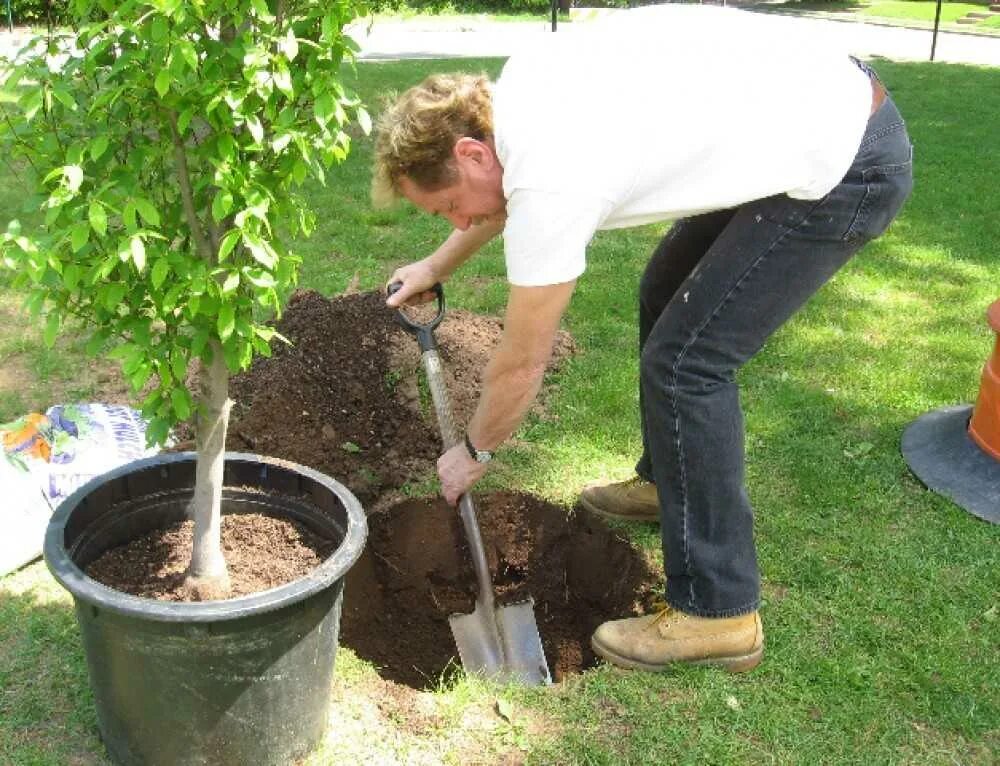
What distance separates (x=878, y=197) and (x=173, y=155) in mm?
1580

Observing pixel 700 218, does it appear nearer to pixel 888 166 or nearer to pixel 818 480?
pixel 888 166

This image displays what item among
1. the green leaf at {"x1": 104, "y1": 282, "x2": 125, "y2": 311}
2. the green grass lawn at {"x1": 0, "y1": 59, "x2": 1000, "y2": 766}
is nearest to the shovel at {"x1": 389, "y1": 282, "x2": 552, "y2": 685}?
the green grass lawn at {"x1": 0, "y1": 59, "x2": 1000, "y2": 766}

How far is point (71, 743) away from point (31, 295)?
1.15m

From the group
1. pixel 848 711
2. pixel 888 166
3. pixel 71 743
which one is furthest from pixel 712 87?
pixel 71 743

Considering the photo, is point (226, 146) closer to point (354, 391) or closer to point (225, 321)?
point (225, 321)

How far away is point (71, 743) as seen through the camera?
8.21 ft

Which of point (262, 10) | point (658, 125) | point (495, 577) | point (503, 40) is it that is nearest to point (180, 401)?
point (262, 10)

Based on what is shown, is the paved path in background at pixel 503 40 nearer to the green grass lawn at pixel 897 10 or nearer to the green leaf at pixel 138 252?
the green grass lawn at pixel 897 10

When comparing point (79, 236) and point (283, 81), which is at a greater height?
point (283, 81)

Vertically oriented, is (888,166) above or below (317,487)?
above

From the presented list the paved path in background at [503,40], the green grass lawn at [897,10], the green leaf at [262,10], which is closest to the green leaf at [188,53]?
the green leaf at [262,10]

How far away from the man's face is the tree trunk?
23.9 inches

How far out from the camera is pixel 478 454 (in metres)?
2.59

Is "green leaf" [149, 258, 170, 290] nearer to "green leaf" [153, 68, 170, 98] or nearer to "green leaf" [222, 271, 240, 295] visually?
"green leaf" [222, 271, 240, 295]
